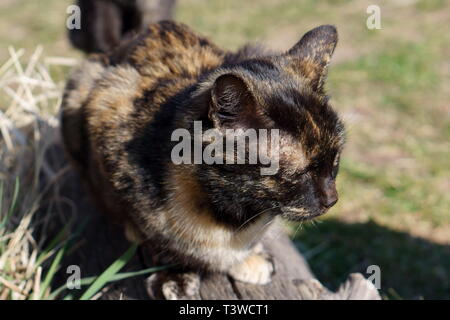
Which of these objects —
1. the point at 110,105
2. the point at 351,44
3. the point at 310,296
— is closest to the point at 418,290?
the point at 310,296

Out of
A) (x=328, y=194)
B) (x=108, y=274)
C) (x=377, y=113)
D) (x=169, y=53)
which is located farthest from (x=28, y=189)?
(x=377, y=113)

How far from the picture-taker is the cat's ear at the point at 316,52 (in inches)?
98.2

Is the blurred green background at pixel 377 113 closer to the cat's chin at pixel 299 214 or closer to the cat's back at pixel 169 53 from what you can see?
the cat's chin at pixel 299 214

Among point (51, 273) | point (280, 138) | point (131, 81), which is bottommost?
point (51, 273)

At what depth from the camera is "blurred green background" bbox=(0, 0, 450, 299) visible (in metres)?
4.36

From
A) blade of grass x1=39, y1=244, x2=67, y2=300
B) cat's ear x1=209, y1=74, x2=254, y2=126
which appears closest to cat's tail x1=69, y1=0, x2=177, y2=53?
blade of grass x1=39, y1=244, x2=67, y2=300

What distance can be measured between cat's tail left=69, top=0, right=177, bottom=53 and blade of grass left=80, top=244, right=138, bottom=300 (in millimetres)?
2004

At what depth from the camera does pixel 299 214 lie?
2318mm

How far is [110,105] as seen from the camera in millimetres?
2875

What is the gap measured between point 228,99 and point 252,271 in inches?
42.6

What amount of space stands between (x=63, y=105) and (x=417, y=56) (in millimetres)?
5334

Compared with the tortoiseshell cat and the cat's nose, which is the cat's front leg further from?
the cat's nose

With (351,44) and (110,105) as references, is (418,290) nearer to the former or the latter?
(110,105)

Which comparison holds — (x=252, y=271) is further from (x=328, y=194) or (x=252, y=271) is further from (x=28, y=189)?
(x=28, y=189)
